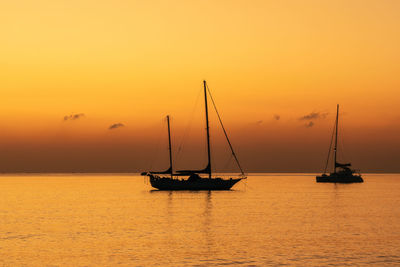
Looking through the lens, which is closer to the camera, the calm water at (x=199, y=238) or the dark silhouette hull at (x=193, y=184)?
the calm water at (x=199, y=238)

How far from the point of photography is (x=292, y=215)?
232 feet

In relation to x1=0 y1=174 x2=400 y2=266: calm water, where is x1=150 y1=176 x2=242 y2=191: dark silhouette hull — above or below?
above

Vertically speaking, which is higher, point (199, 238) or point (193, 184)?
point (193, 184)

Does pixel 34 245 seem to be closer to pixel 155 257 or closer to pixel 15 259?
pixel 15 259

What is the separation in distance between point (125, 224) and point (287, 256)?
25202mm

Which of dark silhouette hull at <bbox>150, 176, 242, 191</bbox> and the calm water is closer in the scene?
the calm water

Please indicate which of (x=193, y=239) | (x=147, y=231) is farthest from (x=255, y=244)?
(x=147, y=231)

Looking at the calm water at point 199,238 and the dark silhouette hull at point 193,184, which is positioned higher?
the dark silhouette hull at point 193,184

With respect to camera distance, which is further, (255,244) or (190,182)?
(190,182)

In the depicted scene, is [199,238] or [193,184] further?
[193,184]

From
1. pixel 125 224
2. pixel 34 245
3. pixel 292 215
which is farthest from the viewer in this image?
pixel 292 215

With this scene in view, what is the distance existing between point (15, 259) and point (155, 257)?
9254 mm

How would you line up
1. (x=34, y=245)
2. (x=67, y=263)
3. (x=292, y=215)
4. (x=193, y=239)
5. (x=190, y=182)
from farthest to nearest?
(x=190, y=182) < (x=292, y=215) < (x=193, y=239) < (x=34, y=245) < (x=67, y=263)

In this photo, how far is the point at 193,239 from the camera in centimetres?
4775
